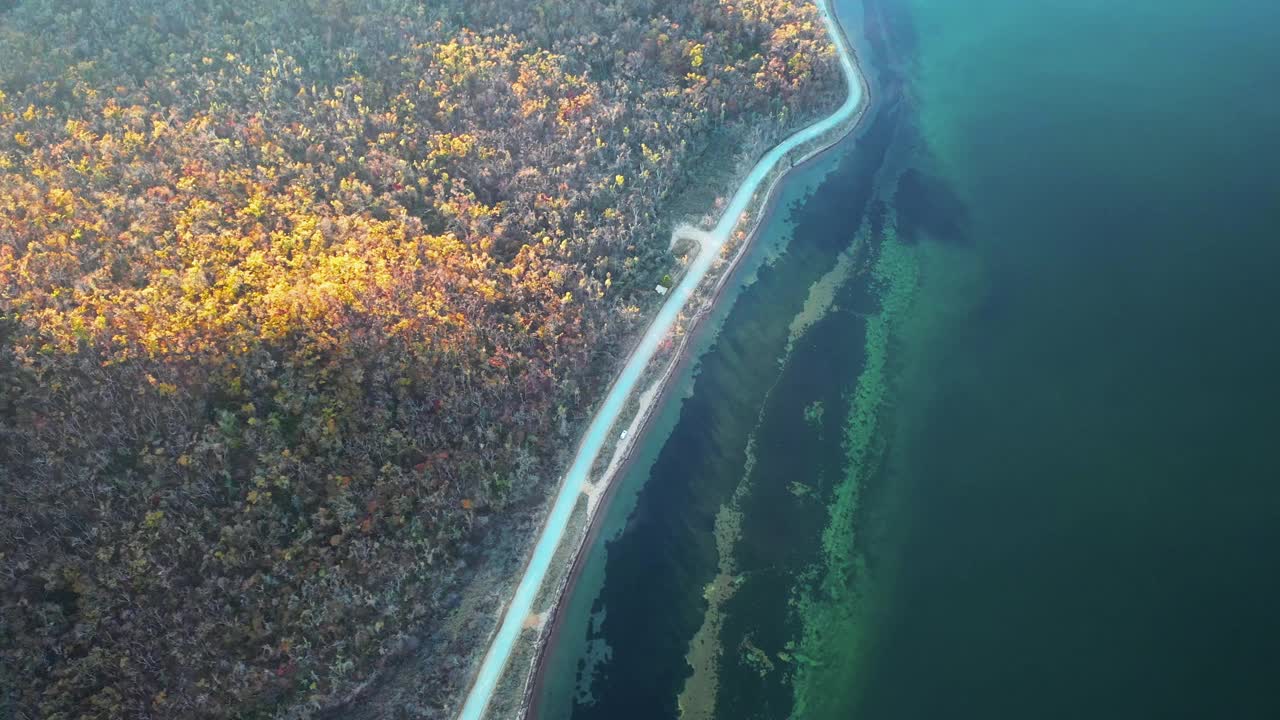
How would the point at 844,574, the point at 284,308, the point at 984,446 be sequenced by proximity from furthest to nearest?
1. the point at 984,446
2. the point at 844,574
3. the point at 284,308

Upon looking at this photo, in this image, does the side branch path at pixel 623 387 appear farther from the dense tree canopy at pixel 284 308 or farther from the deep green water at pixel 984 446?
the deep green water at pixel 984 446

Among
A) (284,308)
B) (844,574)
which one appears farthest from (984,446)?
(284,308)

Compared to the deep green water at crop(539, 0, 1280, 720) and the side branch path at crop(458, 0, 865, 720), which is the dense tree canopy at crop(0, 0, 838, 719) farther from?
the deep green water at crop(539, 0, 1280, 720)

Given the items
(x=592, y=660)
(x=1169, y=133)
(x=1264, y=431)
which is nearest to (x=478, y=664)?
(x=592, y=660)

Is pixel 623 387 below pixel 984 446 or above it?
above

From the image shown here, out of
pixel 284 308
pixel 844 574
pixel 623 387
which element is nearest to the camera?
pixel 284 308

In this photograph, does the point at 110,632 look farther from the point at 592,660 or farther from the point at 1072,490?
the point at 1072,490

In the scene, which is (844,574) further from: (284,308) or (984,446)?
(284,308)

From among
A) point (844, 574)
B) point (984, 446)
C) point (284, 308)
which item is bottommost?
point (984, 446)
